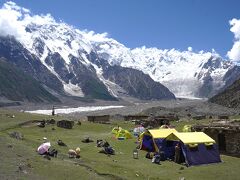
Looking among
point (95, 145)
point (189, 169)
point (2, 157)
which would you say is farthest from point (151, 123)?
point (2, 157)

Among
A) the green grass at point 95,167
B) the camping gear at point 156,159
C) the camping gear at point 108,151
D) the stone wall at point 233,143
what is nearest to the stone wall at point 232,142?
the stone wall at point 233,143

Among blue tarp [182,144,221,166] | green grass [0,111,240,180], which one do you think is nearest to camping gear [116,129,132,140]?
green grass [0,111,240,180]

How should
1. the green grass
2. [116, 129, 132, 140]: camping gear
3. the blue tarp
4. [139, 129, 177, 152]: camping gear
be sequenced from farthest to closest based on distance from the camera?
[116, 129, 132, 140]: camping gear, [139, 129, 177, 152]: camping gear, the blue tarp, the green grass

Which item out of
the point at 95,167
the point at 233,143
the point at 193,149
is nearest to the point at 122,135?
the point at 233,143

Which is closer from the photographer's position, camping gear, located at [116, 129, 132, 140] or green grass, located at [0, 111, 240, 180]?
green grass, located at [0, 111, 240, 180]

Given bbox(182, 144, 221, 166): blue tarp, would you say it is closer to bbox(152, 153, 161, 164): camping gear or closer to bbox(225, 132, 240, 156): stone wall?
bbox(152, 153, 161, 164): camping gear

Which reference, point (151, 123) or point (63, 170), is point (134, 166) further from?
point (151, 123)

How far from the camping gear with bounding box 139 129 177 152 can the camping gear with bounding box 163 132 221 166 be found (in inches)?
89.1

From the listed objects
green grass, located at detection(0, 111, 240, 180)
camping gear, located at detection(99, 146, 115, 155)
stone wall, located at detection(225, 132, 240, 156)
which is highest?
stone wall, located at detection(225, 132, 240, 156)

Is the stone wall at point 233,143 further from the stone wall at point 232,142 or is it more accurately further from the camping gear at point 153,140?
the camping gear at point 153,140

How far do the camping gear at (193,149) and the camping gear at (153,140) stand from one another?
2.26 m

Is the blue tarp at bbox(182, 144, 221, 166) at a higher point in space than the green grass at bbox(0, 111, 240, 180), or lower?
higher

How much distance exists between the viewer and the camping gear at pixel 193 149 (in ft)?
139

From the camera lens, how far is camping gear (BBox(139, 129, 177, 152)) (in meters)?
48.2
